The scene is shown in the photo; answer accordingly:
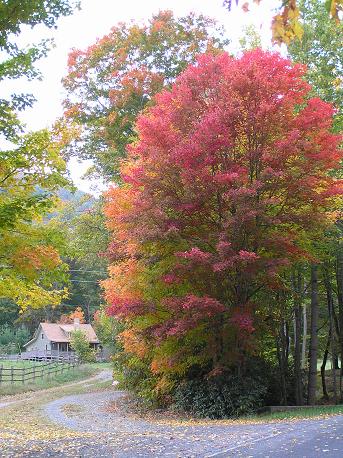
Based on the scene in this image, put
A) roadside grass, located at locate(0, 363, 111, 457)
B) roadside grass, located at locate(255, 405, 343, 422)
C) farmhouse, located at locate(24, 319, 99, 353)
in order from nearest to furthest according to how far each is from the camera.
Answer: roadside grass, located at locate(0, 363, 111, 457), roadside grass, located at locate(255, 405, 343, 422), farmhouse, located at locate(24, 319, 99, 353)

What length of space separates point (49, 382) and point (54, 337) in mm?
31555

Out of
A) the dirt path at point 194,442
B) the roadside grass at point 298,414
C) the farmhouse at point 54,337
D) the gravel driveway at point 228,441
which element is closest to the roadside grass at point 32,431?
the dirt path at point 194,442

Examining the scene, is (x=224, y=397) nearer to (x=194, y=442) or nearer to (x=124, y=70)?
(x=194, y=442)

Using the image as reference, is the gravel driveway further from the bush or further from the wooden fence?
the wooden fence

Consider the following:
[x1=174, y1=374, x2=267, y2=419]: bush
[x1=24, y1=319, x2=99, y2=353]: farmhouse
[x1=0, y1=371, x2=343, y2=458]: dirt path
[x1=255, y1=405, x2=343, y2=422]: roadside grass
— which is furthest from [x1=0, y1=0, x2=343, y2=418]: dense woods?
[x1=24, y1=319, x2=99, y2=353]: farmhouse

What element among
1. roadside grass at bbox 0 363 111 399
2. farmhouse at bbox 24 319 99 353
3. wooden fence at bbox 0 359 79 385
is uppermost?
farmhouse at bbox 24 319 99 353

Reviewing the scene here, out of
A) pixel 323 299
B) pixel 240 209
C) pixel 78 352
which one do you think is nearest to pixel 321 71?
pixel 240 209

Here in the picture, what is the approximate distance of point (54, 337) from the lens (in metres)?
62.6

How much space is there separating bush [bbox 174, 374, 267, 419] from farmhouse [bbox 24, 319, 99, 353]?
49736 millimetres

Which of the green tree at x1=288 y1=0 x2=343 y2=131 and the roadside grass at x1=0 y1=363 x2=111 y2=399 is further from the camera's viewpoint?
the roadside grass at x1=0 y1=363 x2=111 y2=399

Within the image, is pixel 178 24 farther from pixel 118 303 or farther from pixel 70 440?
pixel 70 440

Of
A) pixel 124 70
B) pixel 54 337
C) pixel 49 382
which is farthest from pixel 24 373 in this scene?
pixel 54 337

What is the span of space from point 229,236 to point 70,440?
235 inches

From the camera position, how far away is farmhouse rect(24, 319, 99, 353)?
6269 centimetres
